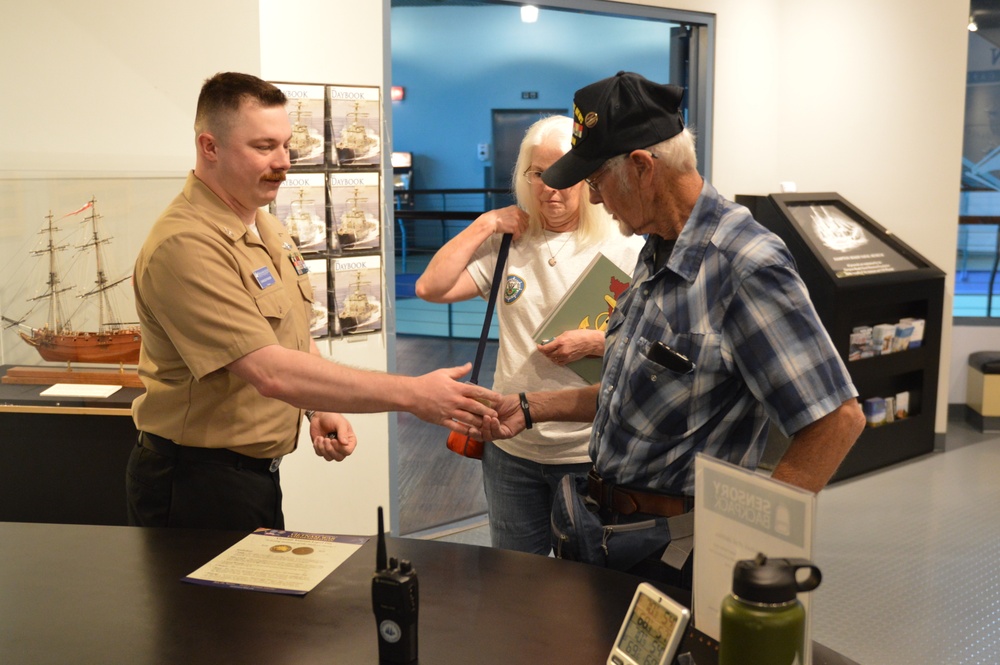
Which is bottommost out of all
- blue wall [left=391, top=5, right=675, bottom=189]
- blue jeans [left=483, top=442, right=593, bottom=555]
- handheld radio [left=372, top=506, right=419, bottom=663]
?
blue jeans [left=483, top=442, right=593, bottom=555]

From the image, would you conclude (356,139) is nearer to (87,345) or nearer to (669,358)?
(87,345)

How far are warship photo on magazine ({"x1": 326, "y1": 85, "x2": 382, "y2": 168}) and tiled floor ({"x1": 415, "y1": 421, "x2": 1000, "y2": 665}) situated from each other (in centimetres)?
186

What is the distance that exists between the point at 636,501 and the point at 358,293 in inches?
95.2

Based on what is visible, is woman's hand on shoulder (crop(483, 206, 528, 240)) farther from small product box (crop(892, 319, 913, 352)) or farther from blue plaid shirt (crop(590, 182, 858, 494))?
small product box (crop(892, 319, 913, 352))

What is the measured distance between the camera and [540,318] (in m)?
2.64

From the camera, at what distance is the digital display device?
49.3 inches

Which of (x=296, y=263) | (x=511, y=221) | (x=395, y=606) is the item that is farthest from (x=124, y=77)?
(x=395, y=606)

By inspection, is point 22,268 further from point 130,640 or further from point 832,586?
point 832,586

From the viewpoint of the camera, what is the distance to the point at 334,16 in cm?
374

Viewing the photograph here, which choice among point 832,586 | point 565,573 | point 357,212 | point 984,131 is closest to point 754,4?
point 984,131

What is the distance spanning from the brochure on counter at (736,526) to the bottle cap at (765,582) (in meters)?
0.09

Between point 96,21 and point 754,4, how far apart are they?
3.77 m

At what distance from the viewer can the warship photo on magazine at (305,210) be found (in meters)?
3.76

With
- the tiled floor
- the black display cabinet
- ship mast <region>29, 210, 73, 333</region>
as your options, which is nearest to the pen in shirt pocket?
→ the tiled floor
